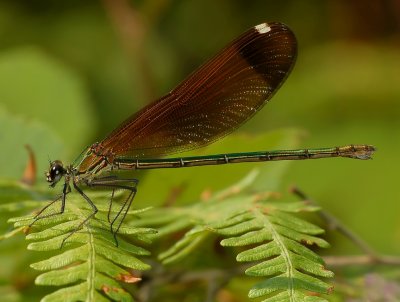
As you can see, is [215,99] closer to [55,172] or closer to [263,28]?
[263,28]

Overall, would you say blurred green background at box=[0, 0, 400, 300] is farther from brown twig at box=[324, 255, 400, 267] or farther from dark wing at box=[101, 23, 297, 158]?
brown twig at box=[324, 255, 400, 267]

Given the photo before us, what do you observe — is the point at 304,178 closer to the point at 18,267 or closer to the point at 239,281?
the point at 239,281

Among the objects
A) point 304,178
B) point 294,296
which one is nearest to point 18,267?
point 294,296

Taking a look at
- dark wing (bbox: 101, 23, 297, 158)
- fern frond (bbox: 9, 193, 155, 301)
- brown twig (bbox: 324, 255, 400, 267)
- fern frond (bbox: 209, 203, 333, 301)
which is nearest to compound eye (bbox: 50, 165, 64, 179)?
dark wing (bbox: 101, 23, 297, 158)

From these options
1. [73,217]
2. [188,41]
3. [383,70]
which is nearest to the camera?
[73,217]

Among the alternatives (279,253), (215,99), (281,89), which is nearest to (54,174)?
(215,99)

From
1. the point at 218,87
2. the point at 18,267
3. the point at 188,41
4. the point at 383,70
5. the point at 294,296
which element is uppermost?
the point at 188,41
